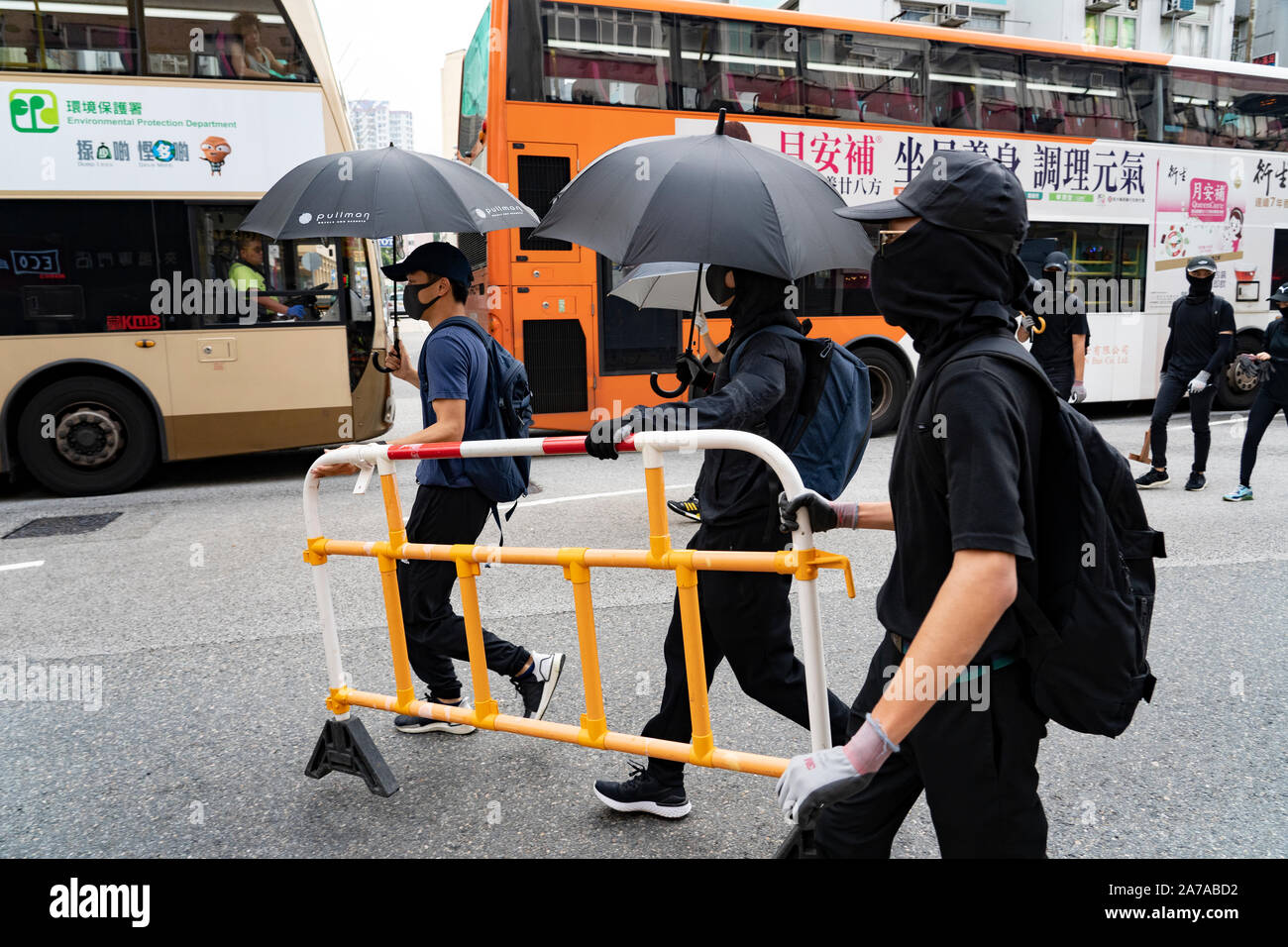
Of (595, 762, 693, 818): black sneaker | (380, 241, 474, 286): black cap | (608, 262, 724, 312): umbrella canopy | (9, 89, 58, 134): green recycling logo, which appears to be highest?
(9, 89, 58, 134): green recycling logo

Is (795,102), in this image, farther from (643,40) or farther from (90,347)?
(90,347)

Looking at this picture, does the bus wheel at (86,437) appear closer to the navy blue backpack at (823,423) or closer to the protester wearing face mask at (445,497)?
the protester wearing face mask at (445,497)

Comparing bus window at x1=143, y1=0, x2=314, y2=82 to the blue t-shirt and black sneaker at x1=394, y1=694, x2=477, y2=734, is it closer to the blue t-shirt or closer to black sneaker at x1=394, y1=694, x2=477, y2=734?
the blue t-shirt

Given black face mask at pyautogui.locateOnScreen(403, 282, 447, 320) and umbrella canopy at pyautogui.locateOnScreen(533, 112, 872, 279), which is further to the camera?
black face mask at pyautogui.locateOnScreen(403, 282, 447, 320)

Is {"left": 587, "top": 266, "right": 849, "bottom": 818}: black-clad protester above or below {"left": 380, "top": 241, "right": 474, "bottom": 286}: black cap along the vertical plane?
below

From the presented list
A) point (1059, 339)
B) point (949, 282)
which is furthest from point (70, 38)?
point (949, 282)

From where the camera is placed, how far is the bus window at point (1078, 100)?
A: 35.9ft

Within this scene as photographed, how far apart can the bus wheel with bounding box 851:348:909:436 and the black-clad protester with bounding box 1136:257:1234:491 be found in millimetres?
3411

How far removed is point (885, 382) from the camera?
10.9m

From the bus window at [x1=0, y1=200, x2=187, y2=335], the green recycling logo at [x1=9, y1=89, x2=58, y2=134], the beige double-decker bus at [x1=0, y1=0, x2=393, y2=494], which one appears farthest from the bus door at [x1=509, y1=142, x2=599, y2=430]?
the green recycling logo at [x1=9, y1=89, x2=58, y2=134]

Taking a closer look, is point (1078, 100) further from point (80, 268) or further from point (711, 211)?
point (80, 268)

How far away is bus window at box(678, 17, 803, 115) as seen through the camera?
9.66 metres
